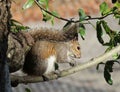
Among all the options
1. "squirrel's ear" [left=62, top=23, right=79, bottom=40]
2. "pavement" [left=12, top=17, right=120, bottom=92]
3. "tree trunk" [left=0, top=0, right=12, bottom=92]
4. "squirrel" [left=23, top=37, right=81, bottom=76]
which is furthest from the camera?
"pavement" [left=12, top=17, right=120, bottom=92]

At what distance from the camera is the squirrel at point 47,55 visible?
1.87 meters

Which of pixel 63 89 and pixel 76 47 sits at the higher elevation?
pixel 76 47

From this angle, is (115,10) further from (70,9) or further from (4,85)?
(70,9)

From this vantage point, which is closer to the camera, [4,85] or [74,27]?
[4,85]

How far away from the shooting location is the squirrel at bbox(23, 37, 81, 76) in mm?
1867

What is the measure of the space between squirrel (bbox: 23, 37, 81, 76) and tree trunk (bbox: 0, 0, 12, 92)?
0.73 meters

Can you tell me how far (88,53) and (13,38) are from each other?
167 inches

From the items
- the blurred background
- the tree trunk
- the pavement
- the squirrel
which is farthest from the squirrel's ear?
the pavement

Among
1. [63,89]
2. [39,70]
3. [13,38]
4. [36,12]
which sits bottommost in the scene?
[63,89]

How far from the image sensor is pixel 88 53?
232 inches

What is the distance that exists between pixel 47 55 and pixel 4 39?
0.93m

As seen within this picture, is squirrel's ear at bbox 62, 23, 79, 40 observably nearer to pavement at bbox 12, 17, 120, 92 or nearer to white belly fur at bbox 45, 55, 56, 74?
white belly fur at bbox 45, 55, 56, 74

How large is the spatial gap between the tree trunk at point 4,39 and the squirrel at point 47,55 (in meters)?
0.73

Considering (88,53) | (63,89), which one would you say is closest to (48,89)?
(63,89)
